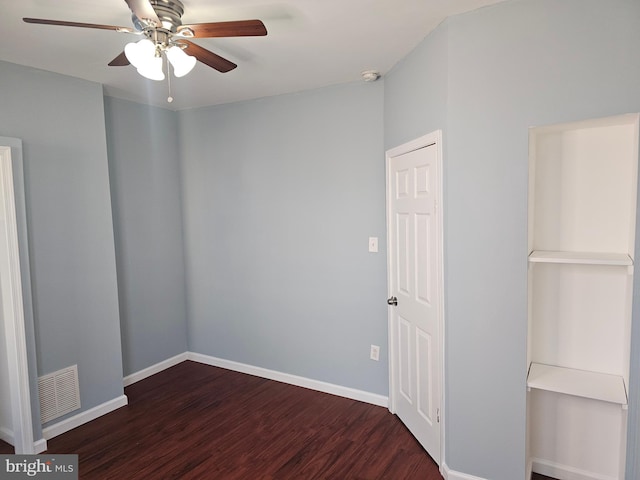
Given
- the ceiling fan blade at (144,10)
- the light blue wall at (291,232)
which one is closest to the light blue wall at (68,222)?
the light blue wall at (291,232)

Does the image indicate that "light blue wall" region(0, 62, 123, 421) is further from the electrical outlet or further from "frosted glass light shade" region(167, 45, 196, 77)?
the electrical outlet

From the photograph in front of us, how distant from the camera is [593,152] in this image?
1988 mm

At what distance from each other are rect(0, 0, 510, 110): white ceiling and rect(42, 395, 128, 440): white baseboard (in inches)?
96.1

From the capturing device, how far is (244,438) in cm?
278

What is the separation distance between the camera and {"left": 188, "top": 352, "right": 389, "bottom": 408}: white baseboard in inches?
127

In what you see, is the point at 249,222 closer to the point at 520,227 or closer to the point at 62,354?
the point at 62,354

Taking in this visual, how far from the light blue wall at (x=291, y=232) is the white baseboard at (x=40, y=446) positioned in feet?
5.24

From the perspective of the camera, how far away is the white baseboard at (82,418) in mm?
2805

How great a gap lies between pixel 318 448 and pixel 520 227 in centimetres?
185

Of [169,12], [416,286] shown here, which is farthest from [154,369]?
[169,12]

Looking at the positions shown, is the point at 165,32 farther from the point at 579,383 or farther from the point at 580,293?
the point at 579,383

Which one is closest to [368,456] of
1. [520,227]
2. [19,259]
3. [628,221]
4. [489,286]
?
[489,286]

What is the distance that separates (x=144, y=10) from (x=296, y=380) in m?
2.98

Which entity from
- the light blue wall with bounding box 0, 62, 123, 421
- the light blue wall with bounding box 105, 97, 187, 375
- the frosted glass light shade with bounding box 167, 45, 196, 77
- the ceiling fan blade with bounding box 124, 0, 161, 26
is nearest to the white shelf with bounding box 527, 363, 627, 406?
the frosted glass light shade with bounding box 167, 45, 196, 77
